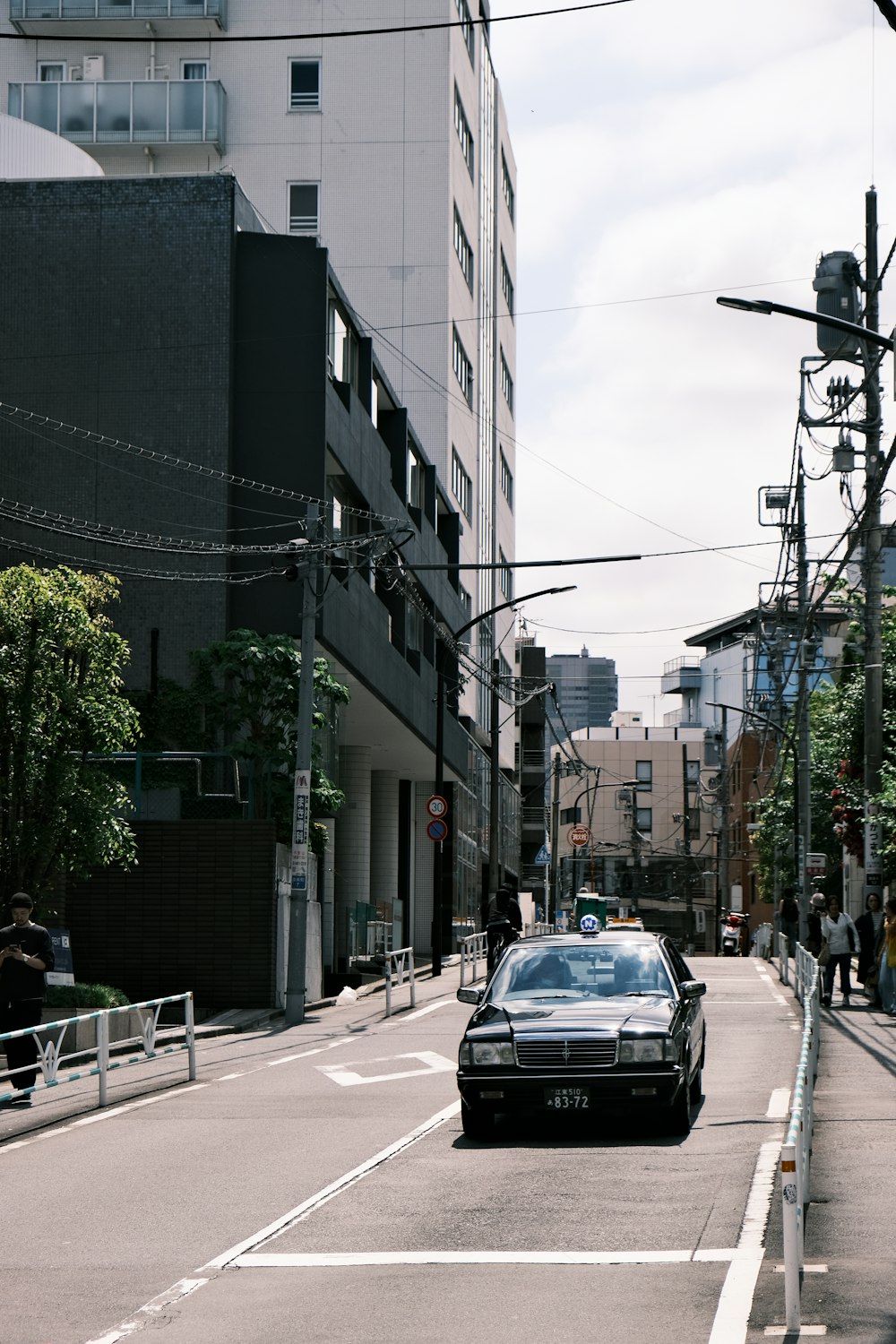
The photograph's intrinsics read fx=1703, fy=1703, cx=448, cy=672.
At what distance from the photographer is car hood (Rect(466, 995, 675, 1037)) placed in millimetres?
12523

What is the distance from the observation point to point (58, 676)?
22.2 meters

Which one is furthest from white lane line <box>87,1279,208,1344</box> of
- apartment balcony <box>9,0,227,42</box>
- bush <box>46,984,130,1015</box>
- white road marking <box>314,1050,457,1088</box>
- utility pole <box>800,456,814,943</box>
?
apartment balcony <box>9,0,227,42</box>

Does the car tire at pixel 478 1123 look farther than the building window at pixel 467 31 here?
No

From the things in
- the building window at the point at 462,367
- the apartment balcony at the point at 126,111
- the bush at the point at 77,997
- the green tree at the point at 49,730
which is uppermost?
the apartment balcony at the point at 126,111

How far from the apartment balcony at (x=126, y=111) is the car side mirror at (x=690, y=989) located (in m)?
43.6

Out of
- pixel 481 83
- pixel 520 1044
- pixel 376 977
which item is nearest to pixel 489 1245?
pixel 520 1044

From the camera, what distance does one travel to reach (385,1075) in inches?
720

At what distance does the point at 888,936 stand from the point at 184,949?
36.7 ft

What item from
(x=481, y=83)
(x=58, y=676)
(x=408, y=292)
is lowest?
(x=58, y=676)

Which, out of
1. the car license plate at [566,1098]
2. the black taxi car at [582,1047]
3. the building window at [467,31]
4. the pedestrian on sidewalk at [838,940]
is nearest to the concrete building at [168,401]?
the pedestrian on sidewalk at [838,940]

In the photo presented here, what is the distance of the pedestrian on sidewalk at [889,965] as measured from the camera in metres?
24.9

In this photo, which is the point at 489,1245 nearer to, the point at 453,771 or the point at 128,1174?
the point at 128,1174

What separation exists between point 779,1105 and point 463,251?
47070 mm

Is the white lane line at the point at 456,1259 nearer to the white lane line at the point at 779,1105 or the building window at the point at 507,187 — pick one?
the white lane line at the point at 779,1105
